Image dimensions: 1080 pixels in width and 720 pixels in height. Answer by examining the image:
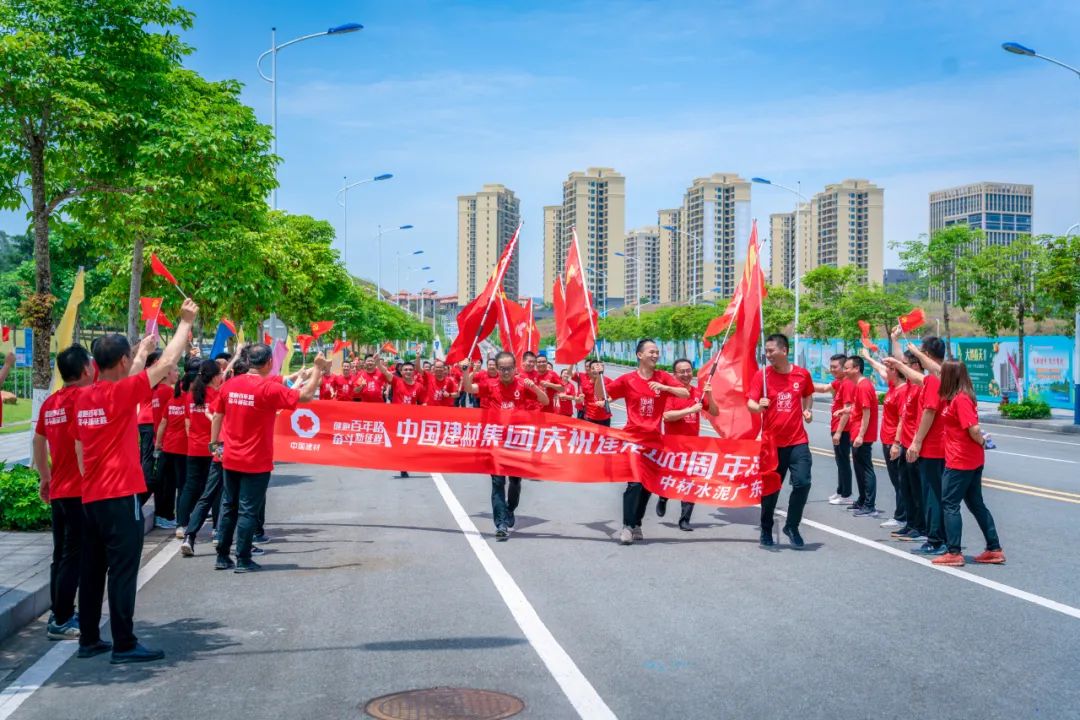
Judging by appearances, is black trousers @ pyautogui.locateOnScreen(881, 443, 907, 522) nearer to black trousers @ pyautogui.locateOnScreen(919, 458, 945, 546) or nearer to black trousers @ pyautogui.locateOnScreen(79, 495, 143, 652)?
black trousers @ pyautogui.locateOnScreen(919, 458, 945, 546)

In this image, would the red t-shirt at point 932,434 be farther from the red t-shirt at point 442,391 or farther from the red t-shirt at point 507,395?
the red t-shirt at point 442,391

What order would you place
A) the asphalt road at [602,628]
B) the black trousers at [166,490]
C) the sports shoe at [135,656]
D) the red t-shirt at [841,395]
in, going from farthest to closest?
the red t-shirt at [841,395]
the black trousers at [166,490]
the sports shoe at [135,656]
the asphalt road at [602,628]

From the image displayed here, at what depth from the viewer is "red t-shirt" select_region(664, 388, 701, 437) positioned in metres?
10.6

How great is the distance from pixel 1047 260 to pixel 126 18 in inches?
1142

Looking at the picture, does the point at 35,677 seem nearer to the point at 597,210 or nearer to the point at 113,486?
the point at 113,486

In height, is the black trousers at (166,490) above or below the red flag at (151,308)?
below

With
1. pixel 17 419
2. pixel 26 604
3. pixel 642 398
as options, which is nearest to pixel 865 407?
pixel 642 398

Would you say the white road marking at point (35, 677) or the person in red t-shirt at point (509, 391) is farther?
the person in red t-shirt at point (509, 391)

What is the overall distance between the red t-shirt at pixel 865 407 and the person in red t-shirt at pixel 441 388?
6034 millimetres

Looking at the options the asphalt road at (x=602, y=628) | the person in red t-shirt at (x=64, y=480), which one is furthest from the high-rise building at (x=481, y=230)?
the person in red t-shirt at (x=64, y=480)

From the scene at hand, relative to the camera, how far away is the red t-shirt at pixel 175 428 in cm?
1009

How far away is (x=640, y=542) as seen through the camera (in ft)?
32.7

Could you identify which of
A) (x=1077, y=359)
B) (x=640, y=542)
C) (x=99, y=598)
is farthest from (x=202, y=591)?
(x=1077, y=359)

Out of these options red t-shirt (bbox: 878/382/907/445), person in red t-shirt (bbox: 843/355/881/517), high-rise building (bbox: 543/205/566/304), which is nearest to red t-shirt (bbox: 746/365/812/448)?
red t-shirt (bbox: 878/382/907/445)
